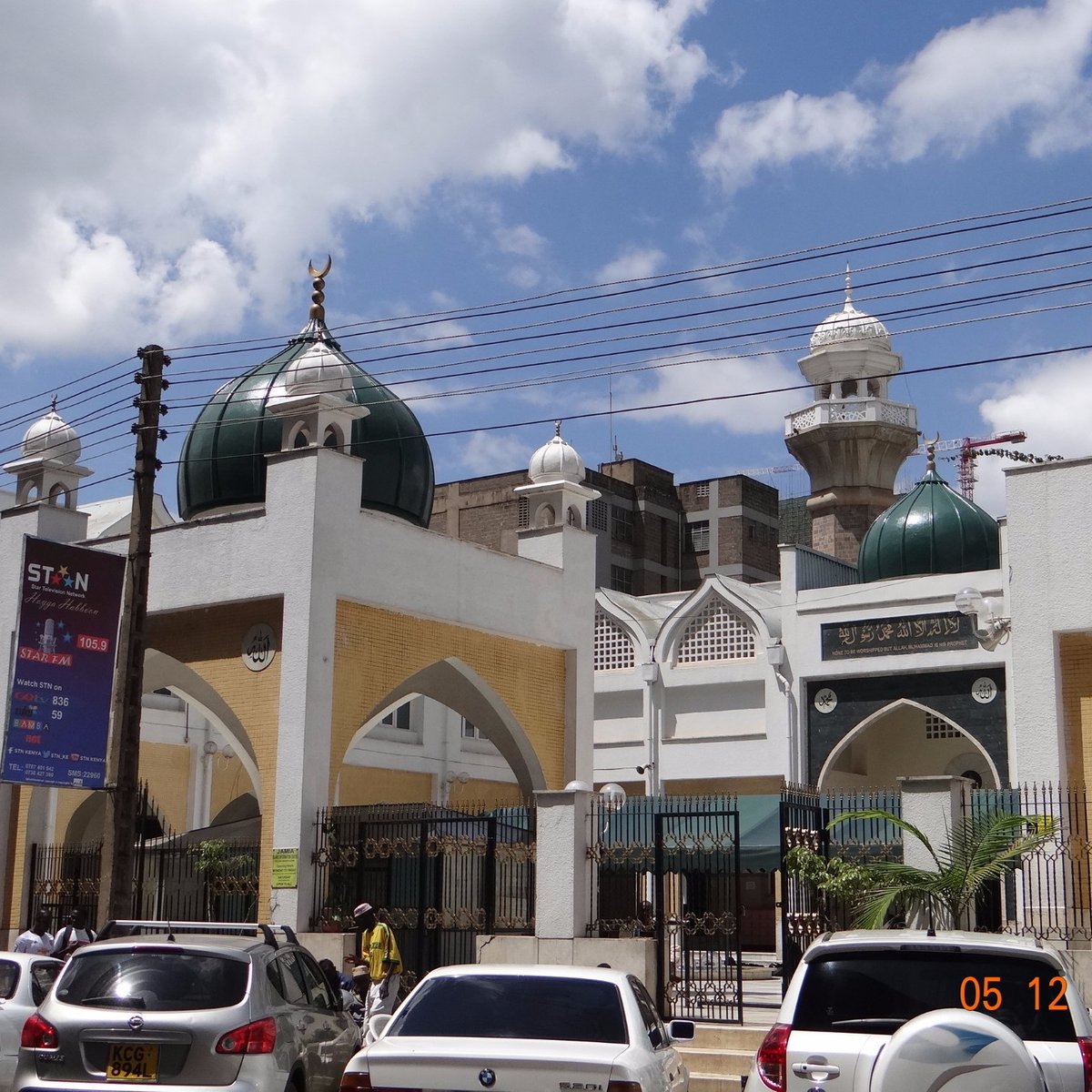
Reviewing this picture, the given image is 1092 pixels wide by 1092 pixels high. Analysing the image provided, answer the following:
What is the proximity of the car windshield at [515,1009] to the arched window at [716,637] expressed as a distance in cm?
2486

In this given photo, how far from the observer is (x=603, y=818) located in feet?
55.4

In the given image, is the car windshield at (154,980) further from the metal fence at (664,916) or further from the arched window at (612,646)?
the arched window at (612,646)

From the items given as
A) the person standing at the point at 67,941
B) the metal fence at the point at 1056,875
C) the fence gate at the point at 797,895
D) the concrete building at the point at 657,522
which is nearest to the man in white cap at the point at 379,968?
the person standing at the point at 67,941

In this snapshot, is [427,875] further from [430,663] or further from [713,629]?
[713,629]

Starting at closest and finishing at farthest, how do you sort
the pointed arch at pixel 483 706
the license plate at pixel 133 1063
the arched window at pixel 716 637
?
the license plate at pixel 133 1063, the pointed arch at pixel 483 706, the arched window at pixel 716 637

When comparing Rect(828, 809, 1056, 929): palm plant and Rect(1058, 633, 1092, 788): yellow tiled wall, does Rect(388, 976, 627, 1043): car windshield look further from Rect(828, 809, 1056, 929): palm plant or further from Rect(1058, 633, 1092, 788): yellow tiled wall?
Rect(1058, 633, 1092, 788): yellow tiled wall

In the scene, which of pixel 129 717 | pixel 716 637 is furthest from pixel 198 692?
pixel 716 637

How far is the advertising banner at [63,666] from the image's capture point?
16172 mm

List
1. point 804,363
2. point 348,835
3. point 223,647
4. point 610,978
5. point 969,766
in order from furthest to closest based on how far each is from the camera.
Result: point 804,363
point 969,766
point 223,647
point 348,835
point 610,978

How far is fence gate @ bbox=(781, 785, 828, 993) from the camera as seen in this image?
14859 millimetres

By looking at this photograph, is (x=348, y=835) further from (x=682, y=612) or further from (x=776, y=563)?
(x=776, y=563)

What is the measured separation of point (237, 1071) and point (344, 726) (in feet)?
34.1

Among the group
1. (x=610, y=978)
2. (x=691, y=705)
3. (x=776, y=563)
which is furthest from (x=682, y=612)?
(x=776, y=563)

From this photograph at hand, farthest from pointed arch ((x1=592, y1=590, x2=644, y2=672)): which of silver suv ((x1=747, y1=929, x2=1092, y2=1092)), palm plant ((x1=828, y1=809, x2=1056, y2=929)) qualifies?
silver suv ((x1=747, y1=929, x2=1092, y2=1092))
